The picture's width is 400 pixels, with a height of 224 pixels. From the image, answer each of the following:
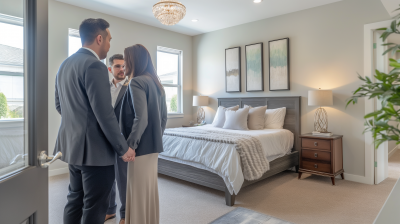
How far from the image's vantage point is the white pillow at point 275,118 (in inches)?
174

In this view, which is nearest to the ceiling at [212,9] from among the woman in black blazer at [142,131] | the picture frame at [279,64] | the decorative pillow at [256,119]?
the picture frame at [279,64]

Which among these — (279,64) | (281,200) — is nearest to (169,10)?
(279,64)

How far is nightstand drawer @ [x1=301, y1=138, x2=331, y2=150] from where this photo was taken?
3694mm

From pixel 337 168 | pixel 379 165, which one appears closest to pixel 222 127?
pixel 337 168

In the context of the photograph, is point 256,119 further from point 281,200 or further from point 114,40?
point 114,40

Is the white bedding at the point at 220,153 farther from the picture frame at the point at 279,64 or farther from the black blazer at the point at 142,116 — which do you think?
the black blazer at the point at 142,116

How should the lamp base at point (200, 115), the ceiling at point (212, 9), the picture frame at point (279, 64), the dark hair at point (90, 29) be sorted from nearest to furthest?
1. the dark hair at point (90, 29)
2. the ceiling at point (212, 9)
3. the picture frame at point (279, 64)
4. the lamp base at point (200, 115)

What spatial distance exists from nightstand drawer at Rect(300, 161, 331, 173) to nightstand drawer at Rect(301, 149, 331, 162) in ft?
0.25

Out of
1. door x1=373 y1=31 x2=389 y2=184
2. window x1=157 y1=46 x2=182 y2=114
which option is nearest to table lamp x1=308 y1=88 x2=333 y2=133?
door x1=373 y1=31 x2=389 y2=184

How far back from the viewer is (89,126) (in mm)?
1489

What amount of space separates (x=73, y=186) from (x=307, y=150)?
129 inches

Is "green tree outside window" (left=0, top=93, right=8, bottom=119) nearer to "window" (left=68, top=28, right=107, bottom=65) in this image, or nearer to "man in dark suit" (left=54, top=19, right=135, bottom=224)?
"man in dark suit" (left=54, top=19, right=135, bottom=224)

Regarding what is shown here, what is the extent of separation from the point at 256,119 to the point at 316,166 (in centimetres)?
116

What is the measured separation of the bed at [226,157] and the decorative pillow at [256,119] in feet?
1.23
